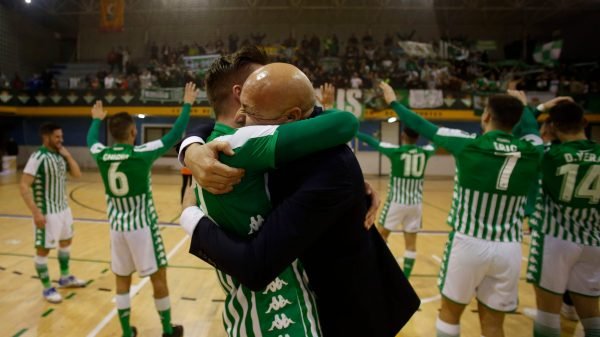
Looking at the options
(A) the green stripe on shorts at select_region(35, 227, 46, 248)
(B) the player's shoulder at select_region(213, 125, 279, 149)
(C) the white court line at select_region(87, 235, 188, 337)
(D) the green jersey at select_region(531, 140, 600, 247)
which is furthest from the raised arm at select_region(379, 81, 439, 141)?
(A) the green stripe on shorts at select_region(35, 227, 46, 248)

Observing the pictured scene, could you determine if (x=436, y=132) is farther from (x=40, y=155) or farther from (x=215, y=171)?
(x=40, y=155)

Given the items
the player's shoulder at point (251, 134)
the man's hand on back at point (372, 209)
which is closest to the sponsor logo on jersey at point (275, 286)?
the man's hand on back at point (372, 209)

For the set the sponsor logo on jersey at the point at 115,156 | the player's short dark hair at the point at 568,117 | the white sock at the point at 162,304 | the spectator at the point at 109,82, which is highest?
the spectator at the point at 109,82

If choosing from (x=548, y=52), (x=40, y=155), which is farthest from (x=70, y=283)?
(x=548, y=52)

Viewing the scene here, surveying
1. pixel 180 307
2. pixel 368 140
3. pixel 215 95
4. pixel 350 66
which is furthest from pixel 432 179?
pixel 215 95

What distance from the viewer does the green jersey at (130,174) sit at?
3.53 metres

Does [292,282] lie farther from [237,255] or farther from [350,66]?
[350,66]

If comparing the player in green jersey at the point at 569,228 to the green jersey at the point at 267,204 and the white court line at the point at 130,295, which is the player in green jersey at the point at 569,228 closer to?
the green jersey at the point at 267,204

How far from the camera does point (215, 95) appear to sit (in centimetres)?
161

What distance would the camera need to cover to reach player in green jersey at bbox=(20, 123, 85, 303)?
178 inches

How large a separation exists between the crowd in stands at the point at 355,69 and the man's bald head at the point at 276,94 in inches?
617

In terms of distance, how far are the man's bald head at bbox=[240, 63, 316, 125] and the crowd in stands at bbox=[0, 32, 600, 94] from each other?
→ 51.4 ft

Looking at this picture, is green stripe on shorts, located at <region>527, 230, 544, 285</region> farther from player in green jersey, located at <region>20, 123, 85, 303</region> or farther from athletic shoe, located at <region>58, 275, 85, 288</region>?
athletic shoe, located at <region>58, 275, 85, 288</region>

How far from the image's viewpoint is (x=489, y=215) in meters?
2.90
